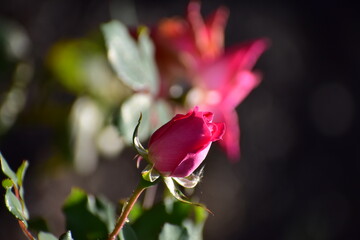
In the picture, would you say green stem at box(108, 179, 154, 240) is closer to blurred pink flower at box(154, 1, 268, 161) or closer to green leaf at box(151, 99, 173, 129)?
green leaf at box(151, 99, 173, 129)

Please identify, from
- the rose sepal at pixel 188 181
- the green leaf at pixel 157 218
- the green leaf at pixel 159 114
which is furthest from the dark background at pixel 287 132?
the rose sepal at pixel 188 181

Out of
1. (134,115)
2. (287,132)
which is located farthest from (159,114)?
(287,132)

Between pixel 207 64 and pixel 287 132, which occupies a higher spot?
pixel 207 64

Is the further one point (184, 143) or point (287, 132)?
point (287, 132)

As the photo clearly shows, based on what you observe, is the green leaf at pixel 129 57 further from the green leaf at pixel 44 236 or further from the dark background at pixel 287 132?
the dark background at pixel 287 132

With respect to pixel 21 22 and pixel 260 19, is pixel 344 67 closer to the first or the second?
pixel 260 19

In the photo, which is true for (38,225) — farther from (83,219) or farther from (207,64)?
(207,64)

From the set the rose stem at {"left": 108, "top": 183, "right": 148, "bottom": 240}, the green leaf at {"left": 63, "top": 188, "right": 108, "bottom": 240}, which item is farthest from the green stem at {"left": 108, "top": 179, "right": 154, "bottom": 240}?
the green leaf at {"left": 63, "top": 188, "right": 108, "bottom": 240}

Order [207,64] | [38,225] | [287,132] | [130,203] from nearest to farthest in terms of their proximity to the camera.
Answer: [130,203]
[38,225]
[207,64]
[287,132]
